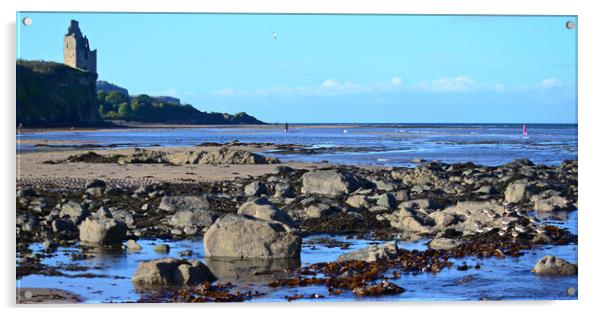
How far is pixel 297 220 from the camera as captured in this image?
13.4m

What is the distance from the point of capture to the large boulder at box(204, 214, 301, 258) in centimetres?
1077

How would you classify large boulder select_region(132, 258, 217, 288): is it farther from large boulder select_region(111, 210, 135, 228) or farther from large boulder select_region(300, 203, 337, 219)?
large boulder select_region(300, 203, 337, 219)

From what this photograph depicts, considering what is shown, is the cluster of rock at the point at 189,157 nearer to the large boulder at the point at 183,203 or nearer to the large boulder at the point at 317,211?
the large boulder at the point at 183,203

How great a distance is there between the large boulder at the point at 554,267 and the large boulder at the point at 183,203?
4.96m

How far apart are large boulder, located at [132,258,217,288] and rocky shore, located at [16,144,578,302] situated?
0.01 metres

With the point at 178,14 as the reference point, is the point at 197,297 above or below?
below

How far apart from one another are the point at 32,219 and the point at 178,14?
11.4 ft

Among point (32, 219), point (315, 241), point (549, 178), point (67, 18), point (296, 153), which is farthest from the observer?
point (296, 153)

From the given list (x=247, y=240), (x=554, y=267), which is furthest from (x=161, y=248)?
(x=554, y=267)

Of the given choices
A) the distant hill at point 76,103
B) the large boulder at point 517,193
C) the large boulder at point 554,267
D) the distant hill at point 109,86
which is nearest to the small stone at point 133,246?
the distant hill at point 76,103

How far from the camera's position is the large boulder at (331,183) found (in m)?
16.3

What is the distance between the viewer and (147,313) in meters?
9.07
